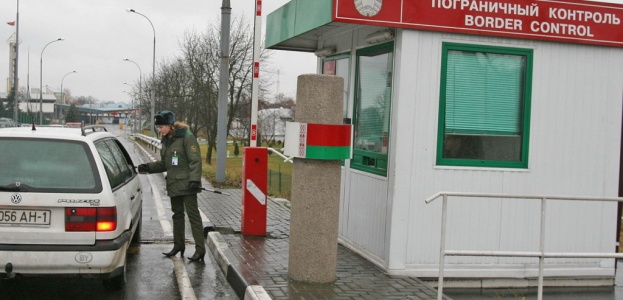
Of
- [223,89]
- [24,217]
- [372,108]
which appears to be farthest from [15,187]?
[223,89]

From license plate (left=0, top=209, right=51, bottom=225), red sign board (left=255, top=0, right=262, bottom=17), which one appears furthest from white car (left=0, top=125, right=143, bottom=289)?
red sign board (left=255, top=0, right=262, bottom=17)

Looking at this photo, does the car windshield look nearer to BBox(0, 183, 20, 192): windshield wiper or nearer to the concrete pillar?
BBox(0, 183, 20, 192): windshield wiper

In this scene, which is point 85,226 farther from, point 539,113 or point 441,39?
point 539,113

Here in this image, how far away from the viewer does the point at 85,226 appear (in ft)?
18.6

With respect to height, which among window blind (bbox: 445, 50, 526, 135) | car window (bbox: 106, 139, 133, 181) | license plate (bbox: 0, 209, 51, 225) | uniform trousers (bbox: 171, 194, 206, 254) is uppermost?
window blind (bbox: 445, 50, 526, 135)

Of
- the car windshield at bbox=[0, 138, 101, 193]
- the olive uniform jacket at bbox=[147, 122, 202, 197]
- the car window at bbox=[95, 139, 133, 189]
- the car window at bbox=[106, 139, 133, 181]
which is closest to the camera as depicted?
the car windshield at bbox=[0, 138, 101, 193]

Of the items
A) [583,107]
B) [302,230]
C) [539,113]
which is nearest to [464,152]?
[539,113]

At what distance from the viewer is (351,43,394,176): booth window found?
756 cm

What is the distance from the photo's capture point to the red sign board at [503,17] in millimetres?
6875

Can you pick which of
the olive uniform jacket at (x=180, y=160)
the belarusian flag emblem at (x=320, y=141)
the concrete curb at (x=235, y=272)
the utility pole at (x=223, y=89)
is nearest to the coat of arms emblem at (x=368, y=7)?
the belarusian flag emblem at (x=320, y=141)

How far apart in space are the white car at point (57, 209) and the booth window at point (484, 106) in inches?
140

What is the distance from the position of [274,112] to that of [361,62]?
72743 millimetres

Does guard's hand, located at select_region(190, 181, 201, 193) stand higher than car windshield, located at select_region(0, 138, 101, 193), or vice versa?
car windshield, located at select_region(0, 138, 101, 193)

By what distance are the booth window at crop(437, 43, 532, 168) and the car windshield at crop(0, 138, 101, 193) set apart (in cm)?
369
